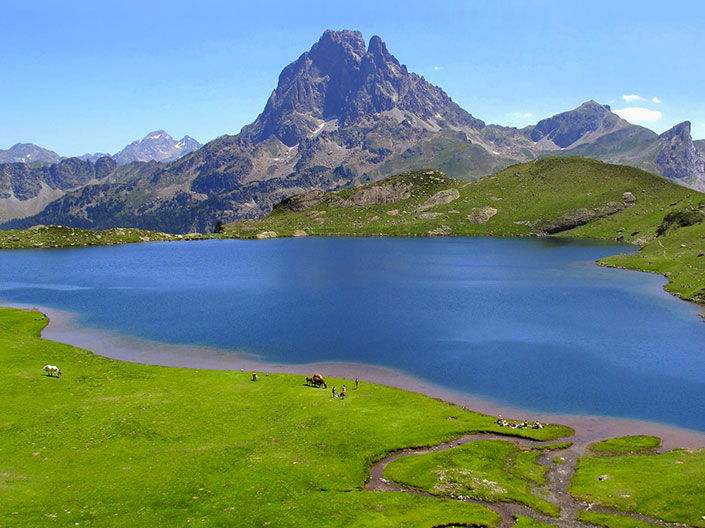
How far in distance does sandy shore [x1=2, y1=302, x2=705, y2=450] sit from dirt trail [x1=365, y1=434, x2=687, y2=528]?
5.75m

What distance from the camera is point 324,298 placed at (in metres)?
132

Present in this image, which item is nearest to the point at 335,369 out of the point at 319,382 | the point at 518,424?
the point at 319,382

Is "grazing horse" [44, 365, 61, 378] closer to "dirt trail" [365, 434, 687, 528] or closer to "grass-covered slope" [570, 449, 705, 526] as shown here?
"dirt trail" [365, 434, 687, 528]

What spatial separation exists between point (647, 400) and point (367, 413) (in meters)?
38.5

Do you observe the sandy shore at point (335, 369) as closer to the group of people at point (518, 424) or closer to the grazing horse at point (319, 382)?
the group of people at point (518, 424)

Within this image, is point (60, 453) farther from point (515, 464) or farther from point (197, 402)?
point (515, 464)

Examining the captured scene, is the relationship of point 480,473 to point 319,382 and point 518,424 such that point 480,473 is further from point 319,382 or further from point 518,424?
point 319,382

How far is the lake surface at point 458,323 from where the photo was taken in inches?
2844

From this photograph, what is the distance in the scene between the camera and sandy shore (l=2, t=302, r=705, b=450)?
56844mm

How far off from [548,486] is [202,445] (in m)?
33.2

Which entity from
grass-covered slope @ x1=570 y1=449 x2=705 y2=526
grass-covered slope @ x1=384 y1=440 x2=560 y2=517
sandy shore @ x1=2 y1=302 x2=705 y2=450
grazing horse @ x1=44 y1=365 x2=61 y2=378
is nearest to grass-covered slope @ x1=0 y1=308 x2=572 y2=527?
grazing horse @ x1=44 y1=365 x2=61 y2=378

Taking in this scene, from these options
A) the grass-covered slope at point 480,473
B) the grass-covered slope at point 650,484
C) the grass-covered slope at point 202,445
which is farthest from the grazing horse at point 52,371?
the grass-covered slope at point 650,484

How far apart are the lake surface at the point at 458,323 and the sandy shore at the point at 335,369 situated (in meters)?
2.37

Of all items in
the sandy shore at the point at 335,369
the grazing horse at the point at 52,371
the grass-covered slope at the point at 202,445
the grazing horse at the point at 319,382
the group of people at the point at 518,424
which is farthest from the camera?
the grazing horse at the point at 52,371
